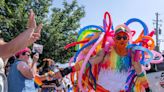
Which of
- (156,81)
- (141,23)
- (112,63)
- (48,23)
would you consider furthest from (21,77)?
(48,23)

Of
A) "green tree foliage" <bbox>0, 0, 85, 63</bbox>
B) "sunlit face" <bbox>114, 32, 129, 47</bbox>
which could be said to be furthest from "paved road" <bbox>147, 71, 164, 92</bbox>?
"green tree foliage" <bbox>0, 0, 85, 63</bbox>

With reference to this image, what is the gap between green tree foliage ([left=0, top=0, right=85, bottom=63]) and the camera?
22.4 metres

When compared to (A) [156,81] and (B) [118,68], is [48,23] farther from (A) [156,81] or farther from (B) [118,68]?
(B) [118,68]

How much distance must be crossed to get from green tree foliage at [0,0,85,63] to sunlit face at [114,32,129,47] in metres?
15.3

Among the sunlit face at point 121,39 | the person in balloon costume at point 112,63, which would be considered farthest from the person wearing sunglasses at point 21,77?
the sunlit face at point 121,39

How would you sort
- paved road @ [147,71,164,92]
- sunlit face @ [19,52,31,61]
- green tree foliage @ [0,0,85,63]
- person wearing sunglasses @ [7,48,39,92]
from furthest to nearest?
green tree foliage @ [0,0,85,63], paved road @ [147,71,164,92], sunlit face @ [19,52,31,61], person wearing sunglasses @ [7,48,39,92]

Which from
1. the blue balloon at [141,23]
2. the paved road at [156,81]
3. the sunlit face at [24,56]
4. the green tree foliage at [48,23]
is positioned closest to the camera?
the sunlit face at [24,56]

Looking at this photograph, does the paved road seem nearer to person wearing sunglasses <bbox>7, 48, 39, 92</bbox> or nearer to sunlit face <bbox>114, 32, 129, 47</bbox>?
sunlit face <bbox>114, 32, 129, 47</bbox>

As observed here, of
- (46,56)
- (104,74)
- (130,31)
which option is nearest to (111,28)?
(130,31)

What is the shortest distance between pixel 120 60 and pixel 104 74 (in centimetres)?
28

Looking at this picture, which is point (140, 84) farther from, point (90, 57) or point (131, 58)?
point (90, 57)

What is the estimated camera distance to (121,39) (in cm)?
539

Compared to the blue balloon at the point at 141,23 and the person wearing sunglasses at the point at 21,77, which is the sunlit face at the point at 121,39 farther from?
the person wearing sunglasses at the point at 21,77

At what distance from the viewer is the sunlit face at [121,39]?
17.6 feet
